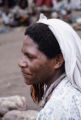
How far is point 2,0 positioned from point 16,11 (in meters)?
1.95

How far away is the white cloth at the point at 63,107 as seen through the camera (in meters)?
2.03

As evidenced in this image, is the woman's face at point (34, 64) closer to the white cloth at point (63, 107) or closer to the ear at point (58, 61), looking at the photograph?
the ear at point (58, 61)

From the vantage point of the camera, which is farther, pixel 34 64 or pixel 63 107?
pixel 34 64

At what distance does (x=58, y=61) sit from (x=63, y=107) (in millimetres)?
267

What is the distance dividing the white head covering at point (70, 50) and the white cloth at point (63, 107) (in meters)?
0.08

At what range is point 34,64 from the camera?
2199mm

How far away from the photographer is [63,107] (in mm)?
2037

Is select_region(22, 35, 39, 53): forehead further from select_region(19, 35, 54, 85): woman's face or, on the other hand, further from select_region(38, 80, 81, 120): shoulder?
select_region(38, 80, 81, 120): shoulder

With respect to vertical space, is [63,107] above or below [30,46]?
below

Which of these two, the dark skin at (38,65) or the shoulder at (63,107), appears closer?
the shoulder at (63,107)

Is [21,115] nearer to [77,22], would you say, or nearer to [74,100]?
[74,100]

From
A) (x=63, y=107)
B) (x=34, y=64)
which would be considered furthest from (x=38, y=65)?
(x=63, y=107)

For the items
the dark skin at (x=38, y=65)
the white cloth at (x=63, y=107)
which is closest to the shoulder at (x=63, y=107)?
the white cloth at (x=63, y=107)

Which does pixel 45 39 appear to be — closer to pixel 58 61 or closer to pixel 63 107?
pixel 58 61
